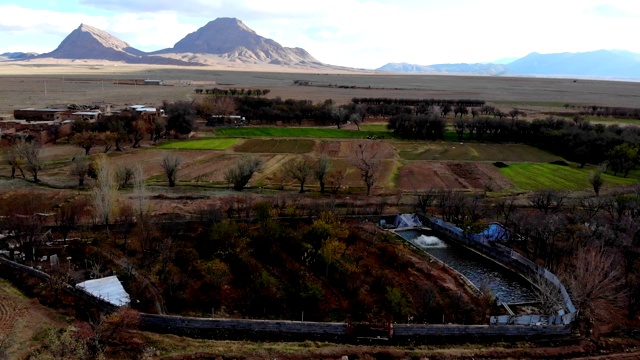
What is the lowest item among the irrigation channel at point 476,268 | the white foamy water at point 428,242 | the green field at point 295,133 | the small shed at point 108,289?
the irrigation channel at point 476,268

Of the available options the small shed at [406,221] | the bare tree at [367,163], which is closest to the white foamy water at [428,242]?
the small shed at [406,221]

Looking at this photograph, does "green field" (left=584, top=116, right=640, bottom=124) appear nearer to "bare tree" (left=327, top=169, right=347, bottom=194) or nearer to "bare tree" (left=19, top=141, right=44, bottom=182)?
"bare tree" (left=327, top=169, right=347, bottom=194)

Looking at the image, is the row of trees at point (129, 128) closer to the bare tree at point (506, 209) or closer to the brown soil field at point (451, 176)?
the brown soil field at point (451, 176)

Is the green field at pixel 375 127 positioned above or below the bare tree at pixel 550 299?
above

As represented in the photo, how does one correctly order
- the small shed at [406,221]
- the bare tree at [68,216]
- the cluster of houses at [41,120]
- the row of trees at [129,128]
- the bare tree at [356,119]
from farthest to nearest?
1. the bare tree at [356,119]
2. the cluster of houses at [41,120]
3. the row of trees at [129,128]
4. the small shed at [406,221]
5. the bare tree at [68,216]

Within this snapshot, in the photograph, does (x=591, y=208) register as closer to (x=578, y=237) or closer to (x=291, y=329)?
(x=578, y=237)

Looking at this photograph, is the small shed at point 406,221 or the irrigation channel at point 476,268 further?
the small shed at point 406,221

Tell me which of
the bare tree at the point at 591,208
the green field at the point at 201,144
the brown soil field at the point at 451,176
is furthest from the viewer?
the green field at the point at 201,144
